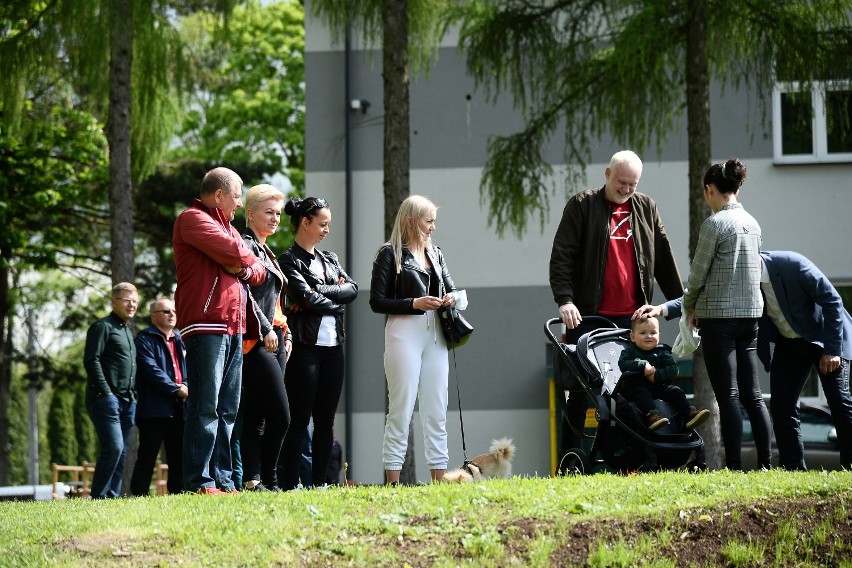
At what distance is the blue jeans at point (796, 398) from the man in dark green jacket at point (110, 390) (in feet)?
18.6

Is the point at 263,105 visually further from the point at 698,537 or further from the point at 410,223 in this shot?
the point at 698,537

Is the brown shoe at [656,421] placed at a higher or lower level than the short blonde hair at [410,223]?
lower

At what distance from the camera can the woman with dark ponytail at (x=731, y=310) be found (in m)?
7.86

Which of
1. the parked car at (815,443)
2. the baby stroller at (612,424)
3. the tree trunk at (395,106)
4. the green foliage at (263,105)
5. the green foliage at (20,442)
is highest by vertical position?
the green foliage at (263,105)

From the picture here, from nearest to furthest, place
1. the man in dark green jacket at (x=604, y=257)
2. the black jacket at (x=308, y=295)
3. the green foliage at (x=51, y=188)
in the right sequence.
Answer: the black jacket at (x=308, y=295)
the man in dark green jacket at (x=604, y=257)
the green foliage at (x=51, y=188)

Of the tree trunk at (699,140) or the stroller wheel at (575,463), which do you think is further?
the tree trunk at (699,140)

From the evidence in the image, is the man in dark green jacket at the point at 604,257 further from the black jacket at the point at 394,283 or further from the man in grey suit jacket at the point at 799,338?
the black jacket at the point at 394,283

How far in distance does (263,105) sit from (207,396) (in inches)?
1141

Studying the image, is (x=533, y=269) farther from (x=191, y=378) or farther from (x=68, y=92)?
(x=191, y=378)

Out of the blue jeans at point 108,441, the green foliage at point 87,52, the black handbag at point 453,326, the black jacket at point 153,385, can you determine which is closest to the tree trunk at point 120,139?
the green foliage at point 87,52

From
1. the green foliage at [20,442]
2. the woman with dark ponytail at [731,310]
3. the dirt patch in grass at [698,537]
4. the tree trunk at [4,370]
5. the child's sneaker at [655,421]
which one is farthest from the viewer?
the green foliage at [20,442]

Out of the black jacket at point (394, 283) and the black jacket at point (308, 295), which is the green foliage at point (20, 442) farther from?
the black jacket at point (394, 283)

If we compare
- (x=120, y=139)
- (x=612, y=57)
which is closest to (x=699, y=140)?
(x=612, y=57)

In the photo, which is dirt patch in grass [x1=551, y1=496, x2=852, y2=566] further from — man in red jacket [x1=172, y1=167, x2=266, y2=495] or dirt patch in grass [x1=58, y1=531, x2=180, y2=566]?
man in red jacket [x1=172, y1=167, x2=266, y2=495]
